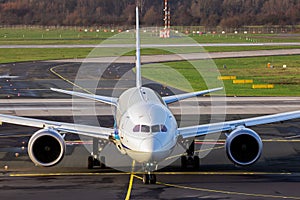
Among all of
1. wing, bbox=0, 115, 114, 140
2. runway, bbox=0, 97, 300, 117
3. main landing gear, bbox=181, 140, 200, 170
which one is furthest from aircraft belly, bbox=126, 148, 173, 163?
runway, bbox=0, 97, 300, 117

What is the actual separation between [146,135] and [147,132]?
123 millimetres

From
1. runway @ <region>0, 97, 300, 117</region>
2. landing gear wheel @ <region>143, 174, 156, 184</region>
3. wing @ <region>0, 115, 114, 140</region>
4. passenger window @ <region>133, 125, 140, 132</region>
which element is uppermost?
passenger window @ <region>133, 125, 140, 132</region>

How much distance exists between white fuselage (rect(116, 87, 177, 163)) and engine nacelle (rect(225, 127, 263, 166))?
3301mm

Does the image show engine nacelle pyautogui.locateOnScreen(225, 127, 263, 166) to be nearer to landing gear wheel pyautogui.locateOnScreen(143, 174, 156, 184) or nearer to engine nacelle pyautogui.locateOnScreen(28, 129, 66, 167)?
landing gear wheel pyautogui.locateOnScreen(143, 174, 156, 184)

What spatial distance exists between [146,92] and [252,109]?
18.8 m

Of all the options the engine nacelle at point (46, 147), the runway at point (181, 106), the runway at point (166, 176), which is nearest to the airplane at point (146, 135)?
the engine nacelle at point (46, 147)

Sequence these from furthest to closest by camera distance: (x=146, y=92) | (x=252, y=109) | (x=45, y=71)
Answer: (x=45, y=71), (x=252, y=109), (x=146, y=92)

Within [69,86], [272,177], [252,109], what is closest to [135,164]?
[272,177]

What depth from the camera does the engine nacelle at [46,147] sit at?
2619 cm

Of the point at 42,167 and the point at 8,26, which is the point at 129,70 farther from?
the point at 8,26

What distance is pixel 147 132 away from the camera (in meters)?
23.2

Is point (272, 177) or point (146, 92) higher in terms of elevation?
point (146, 92)

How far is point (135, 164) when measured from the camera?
95.1 ft

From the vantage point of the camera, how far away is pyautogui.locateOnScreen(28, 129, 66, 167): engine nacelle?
26.2m
